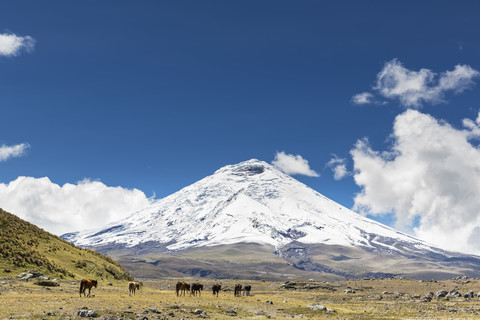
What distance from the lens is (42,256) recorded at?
67625 millimetres

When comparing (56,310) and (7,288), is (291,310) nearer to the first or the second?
(56,310)

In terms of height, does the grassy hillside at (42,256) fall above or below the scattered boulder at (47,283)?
above

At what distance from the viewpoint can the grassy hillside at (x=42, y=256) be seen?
6225 cm

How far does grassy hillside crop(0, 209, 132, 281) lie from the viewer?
204 ft

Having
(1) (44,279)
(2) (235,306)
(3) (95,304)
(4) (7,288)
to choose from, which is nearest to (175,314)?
(3) (95,304)

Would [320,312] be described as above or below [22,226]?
below

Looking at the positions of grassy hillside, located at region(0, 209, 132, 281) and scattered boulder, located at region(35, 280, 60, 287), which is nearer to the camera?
scattered boulder, located at region(35, 280, 60, 287)

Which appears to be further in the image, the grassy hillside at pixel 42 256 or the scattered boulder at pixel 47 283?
the grassy hillside at pixel 42 256

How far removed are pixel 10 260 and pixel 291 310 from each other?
45.1 m

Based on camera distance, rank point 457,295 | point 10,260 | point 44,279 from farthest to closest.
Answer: point 457,295 < point 10,260 < point 44,279

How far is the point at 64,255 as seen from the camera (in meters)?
76.2

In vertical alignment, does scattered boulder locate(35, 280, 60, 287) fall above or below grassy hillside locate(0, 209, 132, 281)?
below

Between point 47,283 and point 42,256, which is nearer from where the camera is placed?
point 47,283

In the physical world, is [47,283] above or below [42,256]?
below
